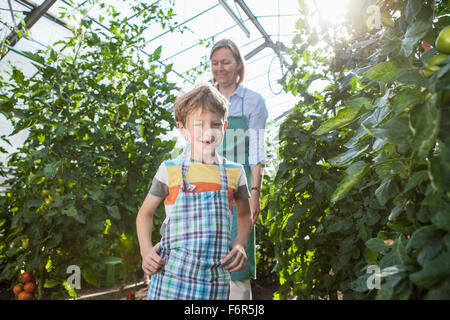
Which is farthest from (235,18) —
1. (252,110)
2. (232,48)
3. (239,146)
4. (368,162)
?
(368,162)

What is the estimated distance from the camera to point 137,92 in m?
1.71

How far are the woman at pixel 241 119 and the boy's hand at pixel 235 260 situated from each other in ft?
1.59

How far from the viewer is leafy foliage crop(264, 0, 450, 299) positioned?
405 mm

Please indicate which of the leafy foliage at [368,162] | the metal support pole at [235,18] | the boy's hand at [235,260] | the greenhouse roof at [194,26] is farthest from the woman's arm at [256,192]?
the metal support pole at [235,18]

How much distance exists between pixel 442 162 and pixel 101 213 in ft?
4.54

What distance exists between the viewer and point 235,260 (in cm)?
86

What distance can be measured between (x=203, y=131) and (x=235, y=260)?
0.38 metres

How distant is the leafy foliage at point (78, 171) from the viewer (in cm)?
142

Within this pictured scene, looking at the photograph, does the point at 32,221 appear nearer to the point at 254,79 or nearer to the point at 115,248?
the point at 115,248

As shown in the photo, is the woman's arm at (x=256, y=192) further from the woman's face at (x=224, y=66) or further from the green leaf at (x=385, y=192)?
the green leaf at (x=385, y=192)

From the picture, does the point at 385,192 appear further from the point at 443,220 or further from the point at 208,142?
the point at 208,142

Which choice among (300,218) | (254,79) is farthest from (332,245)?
(254,79)

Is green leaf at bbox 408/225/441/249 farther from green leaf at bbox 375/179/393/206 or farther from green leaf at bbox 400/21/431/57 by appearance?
green leaf at bbox 400/21/431/57

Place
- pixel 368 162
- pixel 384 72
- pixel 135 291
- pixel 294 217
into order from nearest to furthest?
pixel 384 72 < pixel 368 162 < pixel 294 217 < pixel 135 291
